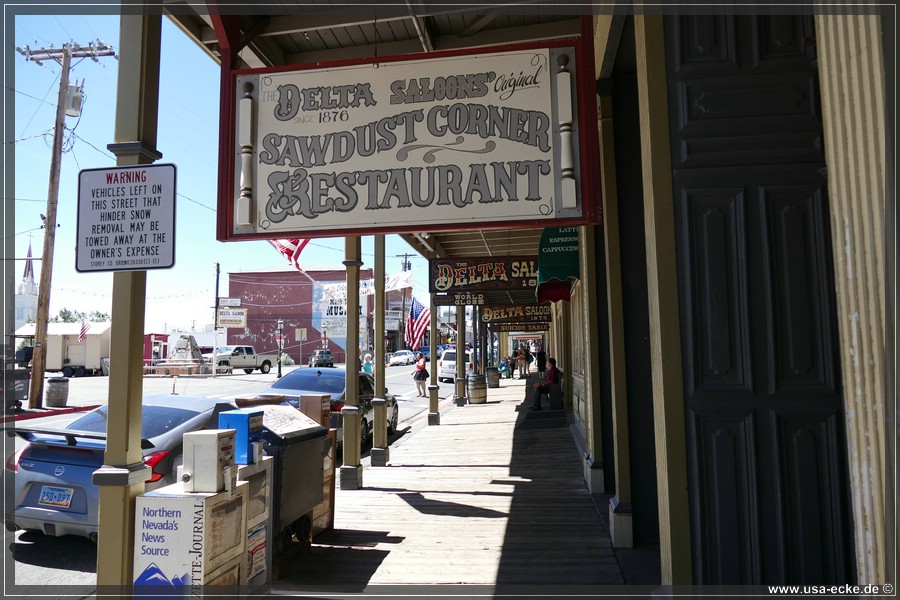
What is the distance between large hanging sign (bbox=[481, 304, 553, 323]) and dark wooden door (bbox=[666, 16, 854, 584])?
22.8 meters

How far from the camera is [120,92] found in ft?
12.2

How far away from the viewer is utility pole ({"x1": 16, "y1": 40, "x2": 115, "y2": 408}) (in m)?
19.6

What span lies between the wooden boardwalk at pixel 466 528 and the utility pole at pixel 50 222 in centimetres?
1543

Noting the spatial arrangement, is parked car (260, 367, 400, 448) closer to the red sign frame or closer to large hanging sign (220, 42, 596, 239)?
the red sign frame

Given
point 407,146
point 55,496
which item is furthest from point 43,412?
point 407,146

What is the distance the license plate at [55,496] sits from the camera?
5.44m

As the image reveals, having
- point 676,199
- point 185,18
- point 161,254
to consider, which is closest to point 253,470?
point 161,254

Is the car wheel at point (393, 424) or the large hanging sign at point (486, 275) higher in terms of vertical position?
the large hanging sign at point (486, 275)

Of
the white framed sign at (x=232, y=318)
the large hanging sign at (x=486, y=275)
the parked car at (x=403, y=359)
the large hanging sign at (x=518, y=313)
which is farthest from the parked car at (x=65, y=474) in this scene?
the parked car at (x=403, y=359)

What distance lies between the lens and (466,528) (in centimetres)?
625

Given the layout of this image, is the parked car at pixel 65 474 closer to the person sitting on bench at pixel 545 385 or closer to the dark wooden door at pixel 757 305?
the dark wooden door at pixel 757 305

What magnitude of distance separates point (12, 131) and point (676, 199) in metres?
4.25

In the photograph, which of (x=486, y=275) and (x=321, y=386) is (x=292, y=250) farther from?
(x=486, y=275)

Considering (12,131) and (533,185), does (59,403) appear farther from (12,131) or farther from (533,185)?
(533,185)
